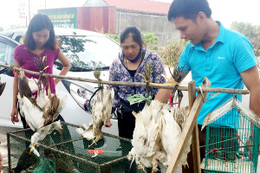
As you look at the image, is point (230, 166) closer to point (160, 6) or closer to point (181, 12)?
point (181, 12)

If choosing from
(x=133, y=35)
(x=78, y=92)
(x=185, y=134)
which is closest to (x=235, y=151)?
(x=185, y=134)

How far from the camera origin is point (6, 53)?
5.02m

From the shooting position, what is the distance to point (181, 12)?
217cm

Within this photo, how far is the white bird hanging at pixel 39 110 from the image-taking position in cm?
248

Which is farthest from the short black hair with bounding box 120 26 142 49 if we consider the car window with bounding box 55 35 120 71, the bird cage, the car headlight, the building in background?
the building in background

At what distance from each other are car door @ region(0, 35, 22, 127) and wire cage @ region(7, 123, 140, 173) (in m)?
1.75

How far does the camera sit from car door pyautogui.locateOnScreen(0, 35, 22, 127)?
185 inches

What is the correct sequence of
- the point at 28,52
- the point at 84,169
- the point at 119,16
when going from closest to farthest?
the point at 84,169 < the point at 28,52 < the point at 119,16

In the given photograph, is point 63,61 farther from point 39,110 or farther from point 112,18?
point 112,18

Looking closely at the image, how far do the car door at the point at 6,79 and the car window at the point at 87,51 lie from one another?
85cm

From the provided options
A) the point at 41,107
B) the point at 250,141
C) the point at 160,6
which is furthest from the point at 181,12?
the point at 160,6

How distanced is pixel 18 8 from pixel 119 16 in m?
8.80

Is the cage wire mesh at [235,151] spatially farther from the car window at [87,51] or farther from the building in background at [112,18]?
the building in background at [112,18]

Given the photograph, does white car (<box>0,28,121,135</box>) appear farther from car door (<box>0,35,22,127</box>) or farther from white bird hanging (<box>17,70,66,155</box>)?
white bird hanging (<box>17,70,66,155</box>)
